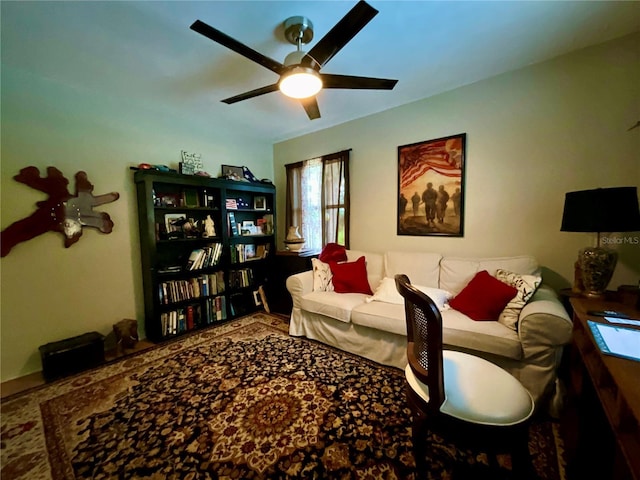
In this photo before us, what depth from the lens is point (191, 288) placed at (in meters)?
2.98

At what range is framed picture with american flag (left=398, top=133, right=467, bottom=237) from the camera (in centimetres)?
260

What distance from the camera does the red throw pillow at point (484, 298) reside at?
74.7 inches

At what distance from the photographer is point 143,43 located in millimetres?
1857

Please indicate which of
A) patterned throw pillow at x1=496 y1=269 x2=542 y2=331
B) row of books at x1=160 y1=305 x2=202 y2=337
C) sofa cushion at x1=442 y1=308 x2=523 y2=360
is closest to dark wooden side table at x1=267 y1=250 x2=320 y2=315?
row of books at x1=160 y1=305 x2=202 y2=337

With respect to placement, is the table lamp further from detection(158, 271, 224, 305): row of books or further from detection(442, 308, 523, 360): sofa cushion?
detection(158, 271, 224, 305): row of books

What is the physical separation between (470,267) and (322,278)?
4.74 feet

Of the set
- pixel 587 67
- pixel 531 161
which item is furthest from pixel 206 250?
pixel 587 67

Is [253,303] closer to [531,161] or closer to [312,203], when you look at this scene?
[312,203]

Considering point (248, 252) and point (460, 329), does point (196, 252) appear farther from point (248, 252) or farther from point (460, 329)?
point (460, 329)

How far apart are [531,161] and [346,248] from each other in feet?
6.71

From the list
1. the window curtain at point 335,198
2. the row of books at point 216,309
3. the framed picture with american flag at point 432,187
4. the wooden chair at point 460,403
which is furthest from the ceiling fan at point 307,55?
the row of books at point 216,309

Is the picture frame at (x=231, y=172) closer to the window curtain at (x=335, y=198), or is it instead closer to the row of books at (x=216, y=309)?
the window curtain at (x=335, y=198)

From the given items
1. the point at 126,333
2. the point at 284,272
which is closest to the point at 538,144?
the point at 284,272

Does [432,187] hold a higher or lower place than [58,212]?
higher
